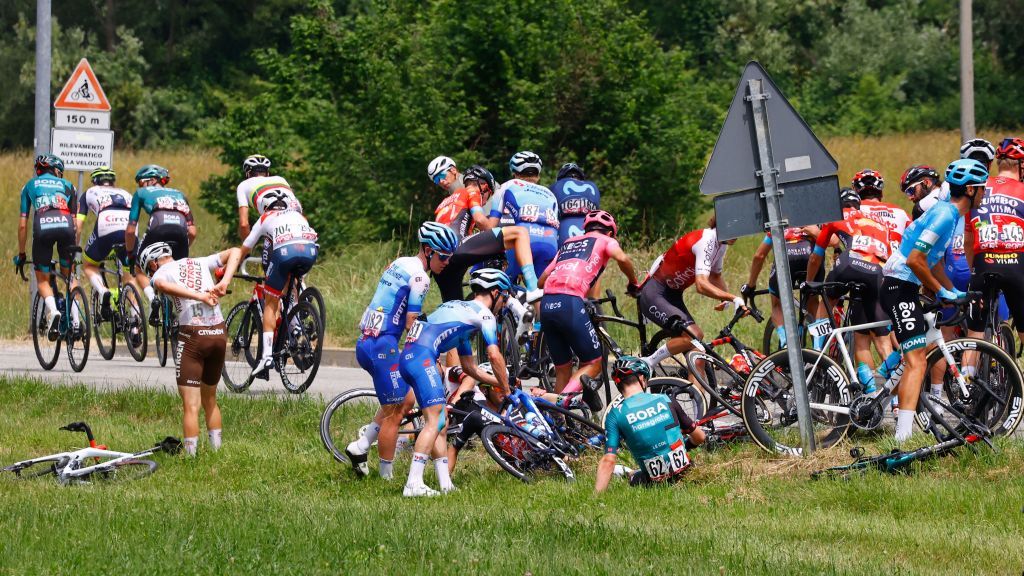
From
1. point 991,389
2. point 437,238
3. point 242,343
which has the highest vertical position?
point 437,238

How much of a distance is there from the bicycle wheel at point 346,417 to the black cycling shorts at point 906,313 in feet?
12.2

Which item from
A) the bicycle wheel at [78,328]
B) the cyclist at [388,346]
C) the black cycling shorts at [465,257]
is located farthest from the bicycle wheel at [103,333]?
the cyclist at [388,346]

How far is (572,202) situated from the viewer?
14.2 meters

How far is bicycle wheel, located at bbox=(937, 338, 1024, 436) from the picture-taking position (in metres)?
9.91

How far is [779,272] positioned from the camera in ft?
32.9

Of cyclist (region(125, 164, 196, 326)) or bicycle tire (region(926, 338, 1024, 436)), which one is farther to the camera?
cyclist (region(125, 164, 196, 326))

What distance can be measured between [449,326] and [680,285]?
287cm

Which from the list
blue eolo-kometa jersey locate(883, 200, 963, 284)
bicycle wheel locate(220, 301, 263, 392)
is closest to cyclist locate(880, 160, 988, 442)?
blue eolo-kometa jersey locate(883, 200, 963, 284)

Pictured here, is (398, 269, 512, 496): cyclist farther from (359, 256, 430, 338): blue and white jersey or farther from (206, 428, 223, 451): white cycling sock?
(206, 428, 223, 451): white cycling sock

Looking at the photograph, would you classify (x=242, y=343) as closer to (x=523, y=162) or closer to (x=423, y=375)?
(x=523, y=162)

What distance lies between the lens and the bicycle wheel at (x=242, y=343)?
1397 centimetres

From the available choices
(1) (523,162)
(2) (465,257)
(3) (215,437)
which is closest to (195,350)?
(3) (215,437)

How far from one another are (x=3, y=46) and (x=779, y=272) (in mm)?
41277

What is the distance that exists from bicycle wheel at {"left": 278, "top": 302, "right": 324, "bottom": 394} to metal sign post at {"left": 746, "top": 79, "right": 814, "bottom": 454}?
4.85 m
